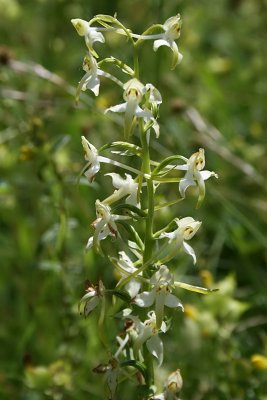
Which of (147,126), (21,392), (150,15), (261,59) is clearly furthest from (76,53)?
(147,126)

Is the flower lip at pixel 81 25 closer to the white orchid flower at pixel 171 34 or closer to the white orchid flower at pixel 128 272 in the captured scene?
the white orchid flower at pixel 171 34

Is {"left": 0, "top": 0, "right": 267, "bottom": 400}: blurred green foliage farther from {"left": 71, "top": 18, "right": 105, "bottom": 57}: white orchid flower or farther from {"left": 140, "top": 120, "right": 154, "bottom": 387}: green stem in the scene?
{"left": 71, "top": 18, "right": 105, "bottom": 57}: white orchid flower

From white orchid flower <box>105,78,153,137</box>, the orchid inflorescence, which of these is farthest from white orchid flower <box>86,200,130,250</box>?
white orchid flower <box>105,78,153,137</box>

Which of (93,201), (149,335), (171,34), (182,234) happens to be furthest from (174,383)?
(93,201)

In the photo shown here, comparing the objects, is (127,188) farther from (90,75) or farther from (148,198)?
(90,75)

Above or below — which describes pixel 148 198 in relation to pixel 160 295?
above

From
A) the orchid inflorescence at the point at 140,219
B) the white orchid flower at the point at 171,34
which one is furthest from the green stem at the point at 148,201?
the white orchid flower at the point at 171,34
